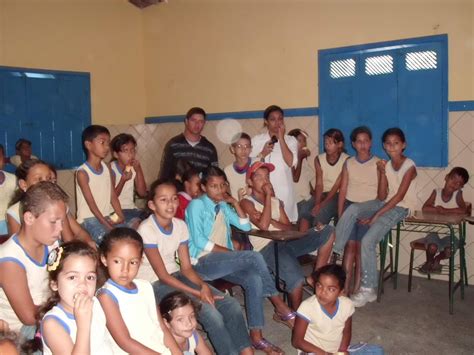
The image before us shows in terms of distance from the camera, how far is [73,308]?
5.24 ft

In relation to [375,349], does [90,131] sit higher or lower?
higher

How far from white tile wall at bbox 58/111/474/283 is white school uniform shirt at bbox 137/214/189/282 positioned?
105 inches

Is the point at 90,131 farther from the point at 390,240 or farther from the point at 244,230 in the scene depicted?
the point at 390,240

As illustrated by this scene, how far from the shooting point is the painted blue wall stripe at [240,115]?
16.4 feet

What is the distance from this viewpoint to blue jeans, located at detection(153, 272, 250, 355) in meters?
2.39

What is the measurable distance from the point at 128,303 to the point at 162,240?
2.18 ft

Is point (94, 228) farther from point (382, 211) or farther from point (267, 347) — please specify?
point (382, 211)

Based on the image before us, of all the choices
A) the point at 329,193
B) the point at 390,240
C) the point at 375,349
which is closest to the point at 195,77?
the point at 329,193

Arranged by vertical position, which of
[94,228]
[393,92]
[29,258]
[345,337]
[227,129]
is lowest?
[345,337]

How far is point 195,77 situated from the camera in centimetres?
606

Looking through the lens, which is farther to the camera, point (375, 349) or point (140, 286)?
point (375, 349)

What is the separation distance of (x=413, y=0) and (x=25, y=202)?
3.83m

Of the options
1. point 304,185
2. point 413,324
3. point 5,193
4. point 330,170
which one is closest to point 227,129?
point 304,185

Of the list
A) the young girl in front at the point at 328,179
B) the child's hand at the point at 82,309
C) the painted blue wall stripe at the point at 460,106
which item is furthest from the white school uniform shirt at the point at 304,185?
the child's hand at the point at 82,309
